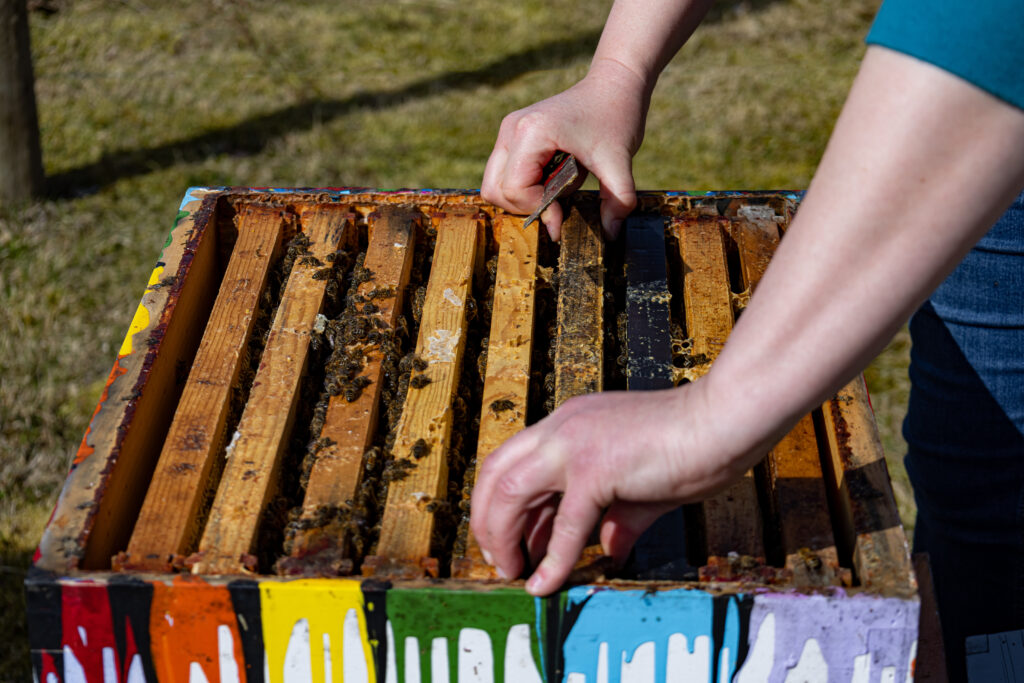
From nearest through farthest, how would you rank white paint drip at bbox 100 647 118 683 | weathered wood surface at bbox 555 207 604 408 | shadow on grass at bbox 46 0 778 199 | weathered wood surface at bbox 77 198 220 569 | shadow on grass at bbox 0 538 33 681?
white paint drip at bbox 100 647 118 683
weathered wood surface at bbox 77 198 220 569
weathered wood surface at bbox 555 207 604 408
shadow on grass at bbox 0 538 33 681
shadow on grass at bbox 46 0 778 199

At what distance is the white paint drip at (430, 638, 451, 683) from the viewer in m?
1.36

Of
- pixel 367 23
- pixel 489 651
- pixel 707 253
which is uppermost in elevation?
pixel 367 23

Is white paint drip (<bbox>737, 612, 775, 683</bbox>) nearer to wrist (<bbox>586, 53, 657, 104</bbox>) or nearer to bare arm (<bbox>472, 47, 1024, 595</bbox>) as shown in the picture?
bare arm (<bbox>472, 47, 1024, 595</bbox>)

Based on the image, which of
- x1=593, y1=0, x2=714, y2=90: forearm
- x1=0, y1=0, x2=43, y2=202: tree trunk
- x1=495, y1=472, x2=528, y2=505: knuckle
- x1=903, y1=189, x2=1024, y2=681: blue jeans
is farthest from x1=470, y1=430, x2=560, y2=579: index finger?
x1=0, y1=0, x2=43, y2=202: tree trunk

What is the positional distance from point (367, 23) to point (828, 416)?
226 inches

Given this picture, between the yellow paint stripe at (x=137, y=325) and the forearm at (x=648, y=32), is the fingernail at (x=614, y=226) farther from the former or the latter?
the yellow paint stripe at (x=137, y=325)

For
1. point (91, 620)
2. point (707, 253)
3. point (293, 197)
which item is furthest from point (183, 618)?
point (707, 253)

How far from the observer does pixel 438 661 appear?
138 centimetres

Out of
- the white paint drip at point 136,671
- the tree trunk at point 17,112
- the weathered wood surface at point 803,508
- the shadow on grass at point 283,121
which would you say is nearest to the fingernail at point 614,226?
the weathered wood surface at point 803,508

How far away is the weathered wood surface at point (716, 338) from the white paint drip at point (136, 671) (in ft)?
2.68

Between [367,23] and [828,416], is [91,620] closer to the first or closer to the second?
[828,416]

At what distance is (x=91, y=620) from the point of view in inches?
53.4

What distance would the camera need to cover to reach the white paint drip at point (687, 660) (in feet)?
4.40

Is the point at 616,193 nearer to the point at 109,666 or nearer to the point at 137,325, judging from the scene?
the point at 137,325
